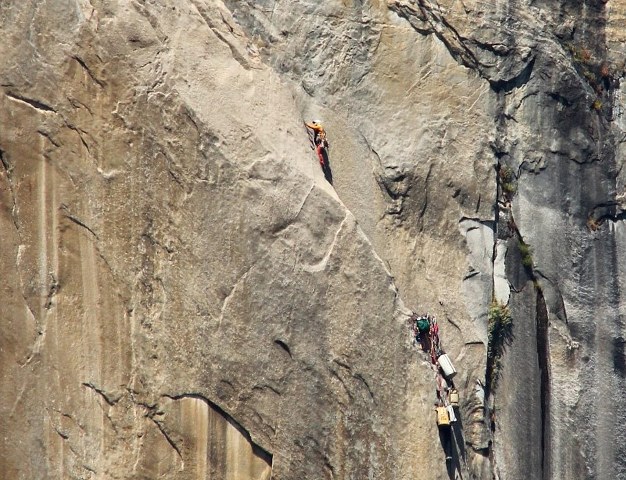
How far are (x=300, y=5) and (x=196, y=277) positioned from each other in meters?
3.67

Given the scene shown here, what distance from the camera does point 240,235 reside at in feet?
37.4

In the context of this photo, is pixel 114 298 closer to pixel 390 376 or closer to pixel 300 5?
pixel 390 376

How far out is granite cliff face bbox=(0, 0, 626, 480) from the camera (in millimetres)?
11344

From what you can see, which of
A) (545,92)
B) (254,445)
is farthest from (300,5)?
(254,445)

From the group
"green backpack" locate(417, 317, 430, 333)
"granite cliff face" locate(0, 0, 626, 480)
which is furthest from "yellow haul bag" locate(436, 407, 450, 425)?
"green backpack" locate(417, 317, 430, 333)

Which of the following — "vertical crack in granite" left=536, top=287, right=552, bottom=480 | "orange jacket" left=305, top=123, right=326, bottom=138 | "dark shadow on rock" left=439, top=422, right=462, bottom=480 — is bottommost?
"dark shadow on rock" left=439, top=422, right=462, bottom=480

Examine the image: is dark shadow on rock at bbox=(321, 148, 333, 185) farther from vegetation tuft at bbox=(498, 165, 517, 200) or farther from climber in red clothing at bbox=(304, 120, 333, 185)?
vegetation tuft at bbox=(498, 165, 517, 200)

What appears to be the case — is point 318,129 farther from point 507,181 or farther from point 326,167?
point 507,181

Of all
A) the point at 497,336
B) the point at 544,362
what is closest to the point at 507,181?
the point at 497,336

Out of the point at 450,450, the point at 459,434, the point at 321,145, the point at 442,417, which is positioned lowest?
the point at 450,450

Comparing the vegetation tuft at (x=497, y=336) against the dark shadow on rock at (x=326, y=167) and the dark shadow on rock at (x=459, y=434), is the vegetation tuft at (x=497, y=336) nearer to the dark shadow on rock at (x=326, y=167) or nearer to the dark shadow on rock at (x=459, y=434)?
the dark shadow on rock at (x=459, y=434)

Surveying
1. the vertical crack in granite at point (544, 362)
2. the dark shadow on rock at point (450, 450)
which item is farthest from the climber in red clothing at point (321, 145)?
the dark shadow on rock at point (450, 450)

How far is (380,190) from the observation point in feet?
40.9

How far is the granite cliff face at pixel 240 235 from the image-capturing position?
1134 centimetres
